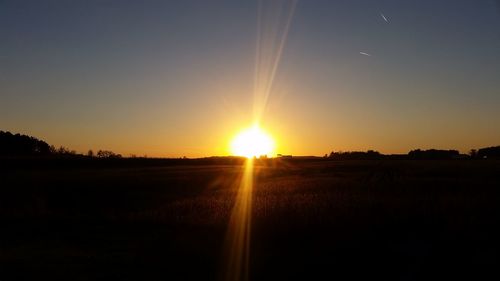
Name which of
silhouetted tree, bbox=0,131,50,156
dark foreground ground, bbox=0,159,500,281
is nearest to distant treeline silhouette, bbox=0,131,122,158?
silhouetted tree, bbox=0,131,50,156

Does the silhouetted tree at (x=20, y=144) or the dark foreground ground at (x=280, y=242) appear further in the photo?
the silhouetted tree at (x=20, y=144)

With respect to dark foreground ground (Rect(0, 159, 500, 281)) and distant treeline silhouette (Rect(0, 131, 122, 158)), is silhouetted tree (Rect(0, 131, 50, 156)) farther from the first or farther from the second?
dark foreground ground (Rect(0, 159, 500, 281))

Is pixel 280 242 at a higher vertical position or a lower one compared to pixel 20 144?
lower

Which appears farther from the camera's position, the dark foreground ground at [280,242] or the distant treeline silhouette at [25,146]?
the distant treeline silhouette at [25,146]

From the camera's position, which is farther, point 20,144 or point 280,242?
point 20,144

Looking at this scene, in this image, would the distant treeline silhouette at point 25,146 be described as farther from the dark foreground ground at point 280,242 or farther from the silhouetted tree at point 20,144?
the dark foreground ground at point 280,242

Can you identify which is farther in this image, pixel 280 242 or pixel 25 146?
pixel 25 146

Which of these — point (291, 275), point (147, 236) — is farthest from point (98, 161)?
point (291, 275)

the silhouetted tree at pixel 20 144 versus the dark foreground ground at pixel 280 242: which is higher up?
the silhouetted tree at pixel 20 144

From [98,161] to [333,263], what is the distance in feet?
250

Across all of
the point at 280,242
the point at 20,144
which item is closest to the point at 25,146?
the point at 20,144

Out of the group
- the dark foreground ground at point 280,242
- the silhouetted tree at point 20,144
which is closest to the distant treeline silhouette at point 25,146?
the silhouetted tree at point 20,144

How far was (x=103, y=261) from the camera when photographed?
12453 mm

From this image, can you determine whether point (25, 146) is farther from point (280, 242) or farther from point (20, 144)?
point (280, 242)
